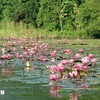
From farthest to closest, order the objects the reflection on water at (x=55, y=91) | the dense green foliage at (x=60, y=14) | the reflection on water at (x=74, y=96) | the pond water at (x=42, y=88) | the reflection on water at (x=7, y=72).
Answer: the dense green foliage at (x=60, y=14) < the reflection on water at (x=7, y=72) < the reflection on water at (x=55, y=91) < the pond water at (x=42, y=88) < the reflection on water at (x=74, y=96)

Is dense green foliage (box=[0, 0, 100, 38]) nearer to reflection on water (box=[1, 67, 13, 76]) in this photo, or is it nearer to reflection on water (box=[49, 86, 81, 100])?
reflection on water (box=[1, 67, 13, 76])

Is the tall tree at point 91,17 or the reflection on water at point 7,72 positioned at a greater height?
the tall tree at point 91,17

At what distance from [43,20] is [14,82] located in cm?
4668

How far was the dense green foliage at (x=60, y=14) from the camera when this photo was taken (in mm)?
41469

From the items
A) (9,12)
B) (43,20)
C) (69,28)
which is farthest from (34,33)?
(9,12)

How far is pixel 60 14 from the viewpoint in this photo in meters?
50.6

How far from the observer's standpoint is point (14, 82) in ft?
22.7

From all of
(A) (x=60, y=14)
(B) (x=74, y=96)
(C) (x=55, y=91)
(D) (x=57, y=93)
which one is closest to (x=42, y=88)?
(C) (x=55, y=91)

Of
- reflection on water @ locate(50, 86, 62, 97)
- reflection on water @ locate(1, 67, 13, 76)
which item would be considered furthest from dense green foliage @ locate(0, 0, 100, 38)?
reflection on water @ locate(50, 86, 62, 97)

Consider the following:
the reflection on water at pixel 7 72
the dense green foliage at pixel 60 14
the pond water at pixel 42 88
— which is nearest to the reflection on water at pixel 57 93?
the pond water at pixel 42 88

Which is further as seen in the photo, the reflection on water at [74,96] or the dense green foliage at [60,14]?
the dense green foliage at [60,14]

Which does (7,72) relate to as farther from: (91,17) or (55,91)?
(91,17)

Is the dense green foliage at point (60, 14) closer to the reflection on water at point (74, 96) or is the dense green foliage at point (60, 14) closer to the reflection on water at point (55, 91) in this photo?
the reflection on water at point (55, 91)

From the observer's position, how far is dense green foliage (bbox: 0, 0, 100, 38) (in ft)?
136
